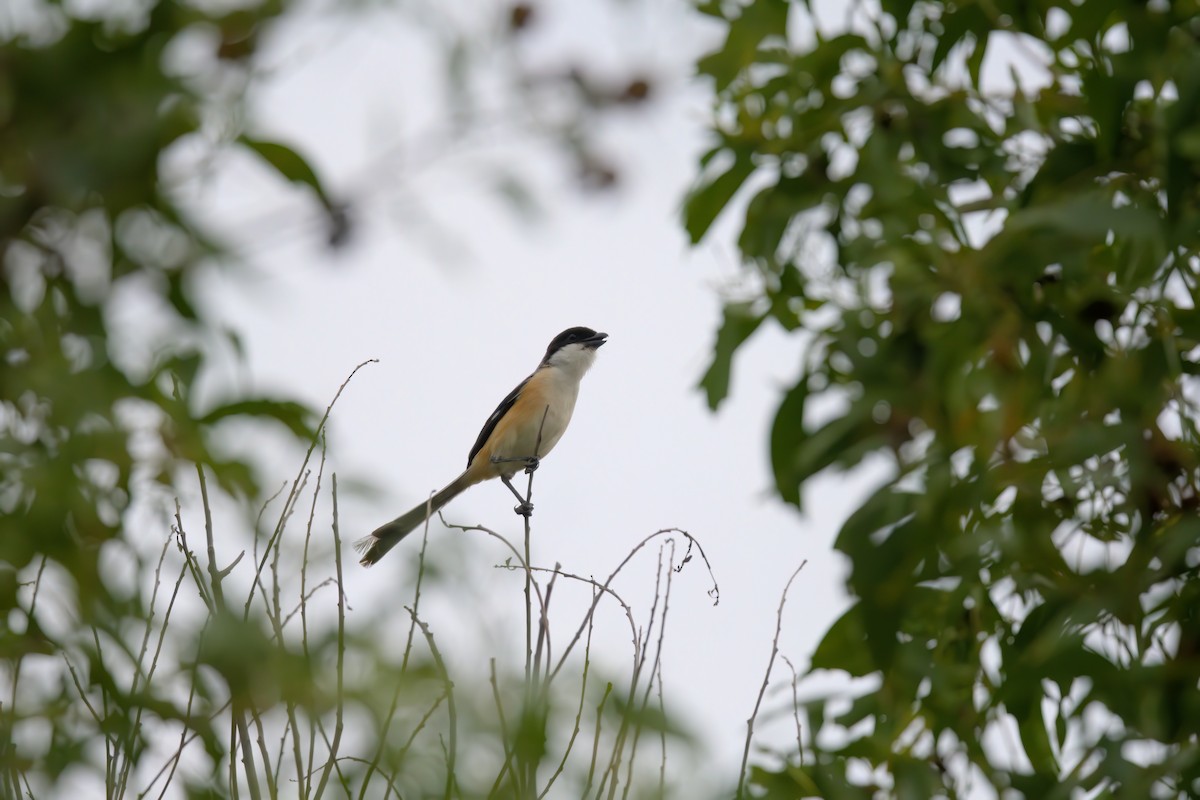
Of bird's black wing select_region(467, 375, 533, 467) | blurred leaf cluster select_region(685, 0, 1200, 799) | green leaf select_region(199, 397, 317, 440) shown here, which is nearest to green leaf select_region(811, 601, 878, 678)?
blurred leaf cluster select_region(685, 0, 1200, 799)

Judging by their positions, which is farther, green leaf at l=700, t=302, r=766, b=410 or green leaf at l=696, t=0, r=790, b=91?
green leaf at l=700, t=302, r=766, b=410

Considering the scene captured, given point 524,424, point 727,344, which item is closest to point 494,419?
point 524,424

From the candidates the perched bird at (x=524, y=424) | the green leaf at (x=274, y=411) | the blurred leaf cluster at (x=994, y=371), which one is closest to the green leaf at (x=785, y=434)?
the blurred leaf cluster at (x=994, y=371)

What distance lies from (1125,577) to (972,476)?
310 millimetres

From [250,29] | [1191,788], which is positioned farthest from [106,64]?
[1191,788]

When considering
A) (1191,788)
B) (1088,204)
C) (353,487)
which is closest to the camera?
(353,487)

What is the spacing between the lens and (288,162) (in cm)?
115

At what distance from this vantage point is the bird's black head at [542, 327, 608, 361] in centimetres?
714

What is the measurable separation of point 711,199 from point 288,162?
216cm

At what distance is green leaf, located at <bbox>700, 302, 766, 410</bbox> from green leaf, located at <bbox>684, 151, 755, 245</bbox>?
0.21 m

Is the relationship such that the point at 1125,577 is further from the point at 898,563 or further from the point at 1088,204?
the point at 1088,204

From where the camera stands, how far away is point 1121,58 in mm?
2389

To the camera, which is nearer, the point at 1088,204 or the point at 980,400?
the point at 1088,204

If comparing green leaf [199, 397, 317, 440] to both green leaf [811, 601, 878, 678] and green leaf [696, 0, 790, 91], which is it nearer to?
green leaf [811, 601, 878, 678]
